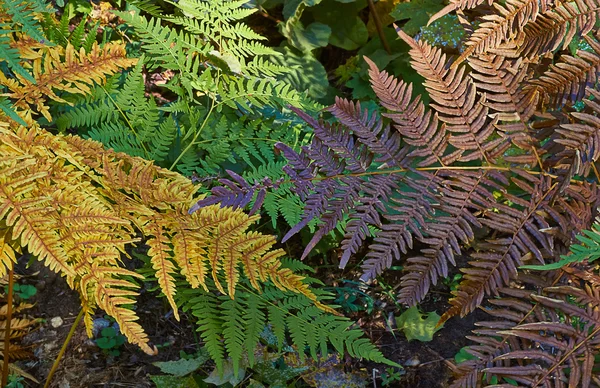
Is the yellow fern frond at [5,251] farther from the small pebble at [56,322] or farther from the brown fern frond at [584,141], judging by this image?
the brown fern frond at [584,141]

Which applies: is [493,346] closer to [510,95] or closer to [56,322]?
[510,95]

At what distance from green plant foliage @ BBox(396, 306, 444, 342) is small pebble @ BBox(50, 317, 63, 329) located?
1.11 m

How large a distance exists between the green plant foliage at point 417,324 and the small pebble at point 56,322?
1.11 m

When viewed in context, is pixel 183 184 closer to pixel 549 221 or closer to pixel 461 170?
pixel 461 170

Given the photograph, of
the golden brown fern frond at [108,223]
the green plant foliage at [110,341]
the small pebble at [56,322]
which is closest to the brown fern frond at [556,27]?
the golden brown fern frond at [108,223]

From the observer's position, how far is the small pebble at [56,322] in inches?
77.5

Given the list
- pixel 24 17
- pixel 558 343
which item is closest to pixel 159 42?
pixel 24 17

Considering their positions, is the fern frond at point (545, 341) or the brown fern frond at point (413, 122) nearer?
the fern frond at point (545, 341)

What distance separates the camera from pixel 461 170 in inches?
47.5

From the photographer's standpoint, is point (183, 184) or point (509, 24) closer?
point (509, 24)

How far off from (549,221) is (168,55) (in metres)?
1.21

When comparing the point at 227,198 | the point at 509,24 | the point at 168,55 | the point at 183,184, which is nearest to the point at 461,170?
the point at 509,24

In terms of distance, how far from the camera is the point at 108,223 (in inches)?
47.7

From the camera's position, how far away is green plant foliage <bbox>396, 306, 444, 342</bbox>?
6.31ft
